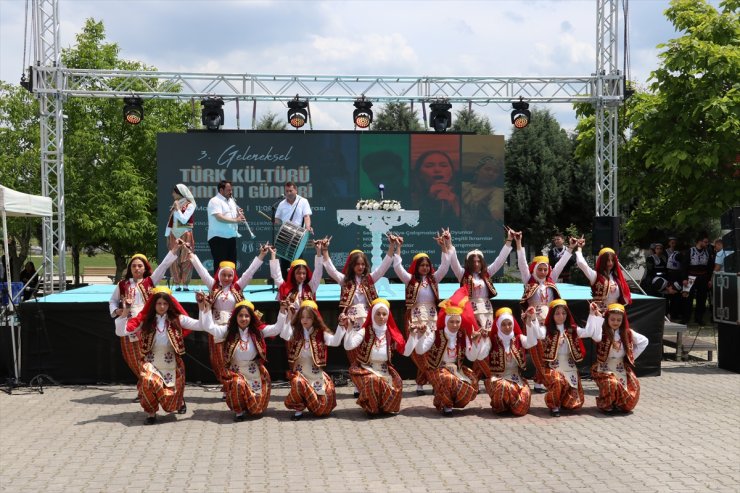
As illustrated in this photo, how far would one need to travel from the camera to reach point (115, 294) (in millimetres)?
8008

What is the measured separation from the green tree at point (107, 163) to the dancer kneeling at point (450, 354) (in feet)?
48.9

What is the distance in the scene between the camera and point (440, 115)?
44.0ft

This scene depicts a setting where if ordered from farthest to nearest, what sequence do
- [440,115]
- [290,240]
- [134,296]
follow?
[440,115] < [290,240] < [134,296]

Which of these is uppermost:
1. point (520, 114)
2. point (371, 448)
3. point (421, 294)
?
point (520, 114)

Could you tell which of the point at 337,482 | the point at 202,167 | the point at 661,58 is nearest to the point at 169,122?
the point at 202,167

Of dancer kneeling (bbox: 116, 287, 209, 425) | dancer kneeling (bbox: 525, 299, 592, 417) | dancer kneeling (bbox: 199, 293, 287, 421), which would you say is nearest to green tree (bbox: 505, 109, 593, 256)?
dancer kneeling (bbox: 525, 299, 592, 417)

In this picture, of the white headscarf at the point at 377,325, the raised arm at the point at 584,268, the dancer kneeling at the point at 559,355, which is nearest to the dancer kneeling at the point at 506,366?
the dancer kneeling at the point at 559,355

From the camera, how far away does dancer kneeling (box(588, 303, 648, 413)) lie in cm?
767

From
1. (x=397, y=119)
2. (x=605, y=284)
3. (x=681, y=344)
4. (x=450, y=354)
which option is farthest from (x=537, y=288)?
(x=397, y=119)

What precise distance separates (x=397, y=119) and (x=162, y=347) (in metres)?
27.7

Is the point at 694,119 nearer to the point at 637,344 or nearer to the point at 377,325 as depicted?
the point at 637,344

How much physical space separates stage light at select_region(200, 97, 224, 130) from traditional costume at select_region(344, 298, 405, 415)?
255 inches

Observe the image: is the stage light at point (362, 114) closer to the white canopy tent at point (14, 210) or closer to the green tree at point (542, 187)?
the white canopy tent at point (14, 210)

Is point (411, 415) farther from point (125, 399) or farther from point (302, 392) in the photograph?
point (125, 399)
